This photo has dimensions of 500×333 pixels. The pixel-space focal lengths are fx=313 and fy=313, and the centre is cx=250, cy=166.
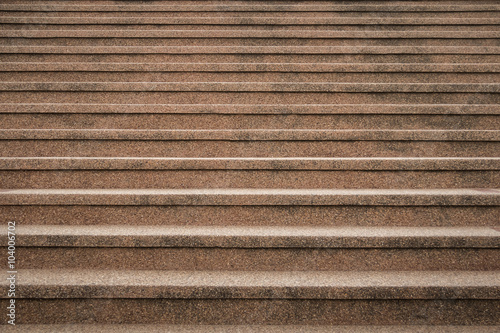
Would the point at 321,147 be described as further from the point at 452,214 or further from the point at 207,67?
the point at 207,67

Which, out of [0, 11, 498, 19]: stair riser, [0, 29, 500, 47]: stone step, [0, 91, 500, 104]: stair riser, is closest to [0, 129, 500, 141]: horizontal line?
[0, 91, 500, 104]: stair riser

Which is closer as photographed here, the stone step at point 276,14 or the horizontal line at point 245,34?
the horizontal line at point 245,34

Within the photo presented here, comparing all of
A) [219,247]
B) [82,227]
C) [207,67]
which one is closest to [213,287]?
[219,247]

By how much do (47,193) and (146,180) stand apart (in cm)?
54

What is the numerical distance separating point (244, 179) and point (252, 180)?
5 centimetres

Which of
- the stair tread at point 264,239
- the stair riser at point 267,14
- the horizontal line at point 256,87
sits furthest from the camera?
the stair riser at point 267,14

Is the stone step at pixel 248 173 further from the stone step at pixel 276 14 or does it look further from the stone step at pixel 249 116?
the stone step at pixel 276 14

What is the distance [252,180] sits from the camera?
198 centimetres

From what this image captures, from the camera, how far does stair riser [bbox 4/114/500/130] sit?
232 centimetres

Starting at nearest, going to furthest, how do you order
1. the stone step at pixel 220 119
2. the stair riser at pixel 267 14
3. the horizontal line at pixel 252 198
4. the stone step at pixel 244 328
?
the stone step at pixel 244 328 < the horizontal line at pixel 252 198 < the stone step at pixel 220 119 < the stair riser at pixel 267 14

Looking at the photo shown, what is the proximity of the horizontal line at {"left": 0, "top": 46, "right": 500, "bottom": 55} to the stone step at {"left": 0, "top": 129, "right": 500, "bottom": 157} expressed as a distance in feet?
3.74

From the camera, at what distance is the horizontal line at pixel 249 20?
332 centimetres

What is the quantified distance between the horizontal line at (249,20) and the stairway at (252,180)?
0.92 feet

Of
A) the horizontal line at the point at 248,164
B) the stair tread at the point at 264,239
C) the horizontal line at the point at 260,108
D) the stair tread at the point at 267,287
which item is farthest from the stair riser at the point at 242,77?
the stair tread at the point at 267,287
